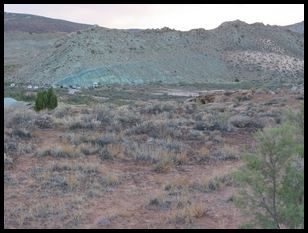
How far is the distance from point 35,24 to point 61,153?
394 ft

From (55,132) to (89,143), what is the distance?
249 cm

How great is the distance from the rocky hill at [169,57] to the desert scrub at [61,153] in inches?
1511

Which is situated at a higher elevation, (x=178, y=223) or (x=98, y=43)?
(x=98, y=43)

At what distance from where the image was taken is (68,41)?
196 feet

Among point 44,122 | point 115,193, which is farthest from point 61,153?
point 44,122

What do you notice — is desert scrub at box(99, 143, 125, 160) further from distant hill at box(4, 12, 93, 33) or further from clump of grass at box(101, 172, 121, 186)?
distant hill at box(4, 12, 93, 33)

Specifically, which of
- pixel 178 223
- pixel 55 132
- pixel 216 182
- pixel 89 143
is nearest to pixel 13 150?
pixel 89 143

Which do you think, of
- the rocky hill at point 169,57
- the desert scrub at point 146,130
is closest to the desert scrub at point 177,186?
the desert scrub at point 146,130

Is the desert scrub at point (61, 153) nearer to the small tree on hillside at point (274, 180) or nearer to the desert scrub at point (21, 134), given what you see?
the desert scrub at point (21, 134)

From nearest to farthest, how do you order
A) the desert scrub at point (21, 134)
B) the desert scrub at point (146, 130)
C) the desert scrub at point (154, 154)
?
the desert scrub at point (154, 154) → the desert scrub at point (21, 134) → the desert scrub at point (146, 130)

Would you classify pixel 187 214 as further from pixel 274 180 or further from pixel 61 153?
pixel 61 153

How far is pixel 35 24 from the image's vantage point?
415 ft

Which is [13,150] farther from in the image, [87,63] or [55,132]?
[87,63]

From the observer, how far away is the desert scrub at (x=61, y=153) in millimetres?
11625
